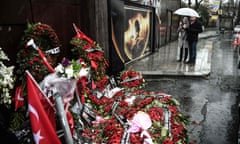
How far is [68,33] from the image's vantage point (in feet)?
14.0

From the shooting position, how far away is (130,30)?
29.6 ft

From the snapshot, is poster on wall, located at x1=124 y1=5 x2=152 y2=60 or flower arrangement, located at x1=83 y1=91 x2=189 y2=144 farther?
poster on wall, located at x1=124 y1=5 x2=152 y2=60

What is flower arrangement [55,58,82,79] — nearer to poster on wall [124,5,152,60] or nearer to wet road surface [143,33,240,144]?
wet road surface [143,33,240,144]

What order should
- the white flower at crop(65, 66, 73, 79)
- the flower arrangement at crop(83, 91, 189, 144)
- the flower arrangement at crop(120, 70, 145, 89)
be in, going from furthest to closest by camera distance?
the flower arrangement at crop(120, 70, 145, 89)
the flower arrangement at crop(83, 91, 189, 144)
the white flower at crop(65, 66, 73, 79)

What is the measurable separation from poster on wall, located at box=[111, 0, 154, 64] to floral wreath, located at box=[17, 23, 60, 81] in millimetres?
3009

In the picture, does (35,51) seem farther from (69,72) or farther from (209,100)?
(209,100)

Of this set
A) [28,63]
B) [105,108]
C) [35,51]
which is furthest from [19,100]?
[105,108]

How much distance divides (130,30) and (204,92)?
14.4 feet

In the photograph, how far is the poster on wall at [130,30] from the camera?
6145mm

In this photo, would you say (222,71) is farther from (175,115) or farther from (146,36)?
(175,115)

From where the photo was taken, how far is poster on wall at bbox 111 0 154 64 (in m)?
6.14

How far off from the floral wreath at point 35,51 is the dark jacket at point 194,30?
22.1ft

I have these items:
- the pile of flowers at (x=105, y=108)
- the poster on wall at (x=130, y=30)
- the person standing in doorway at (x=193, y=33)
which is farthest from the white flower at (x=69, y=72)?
the person standing in doorway at (x=193, y=33)

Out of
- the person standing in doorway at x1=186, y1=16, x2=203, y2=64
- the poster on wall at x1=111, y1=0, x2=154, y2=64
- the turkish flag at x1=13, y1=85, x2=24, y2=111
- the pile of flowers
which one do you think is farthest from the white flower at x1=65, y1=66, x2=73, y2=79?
the person standing in doorway at x1=186, y1=16, x2=203, y2=64
